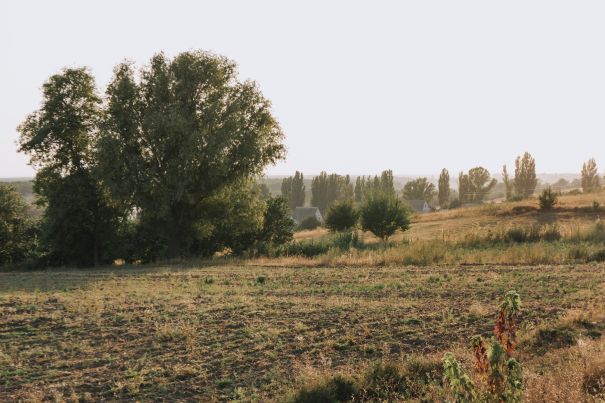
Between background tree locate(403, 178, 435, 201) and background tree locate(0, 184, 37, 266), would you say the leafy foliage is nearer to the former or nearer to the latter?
background tree locate(0, 184, 37, 266)

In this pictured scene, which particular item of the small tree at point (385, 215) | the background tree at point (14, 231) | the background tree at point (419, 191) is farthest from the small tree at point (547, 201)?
the background tree at point (419, 191)

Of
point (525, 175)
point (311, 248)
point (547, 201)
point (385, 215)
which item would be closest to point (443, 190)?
point (525, 175)

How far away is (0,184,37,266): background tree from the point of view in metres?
36.7

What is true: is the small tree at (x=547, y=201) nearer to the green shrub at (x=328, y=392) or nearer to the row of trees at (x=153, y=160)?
the row of trees at (x=153, y=160)

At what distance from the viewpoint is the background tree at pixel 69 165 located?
30578 mm

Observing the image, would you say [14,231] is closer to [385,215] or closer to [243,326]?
[385,215]

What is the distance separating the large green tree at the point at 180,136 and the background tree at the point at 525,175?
84736 mm

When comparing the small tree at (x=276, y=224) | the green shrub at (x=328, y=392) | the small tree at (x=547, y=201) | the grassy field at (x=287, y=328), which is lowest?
the green shrub at (x=328, y=392)

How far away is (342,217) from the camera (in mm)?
50625

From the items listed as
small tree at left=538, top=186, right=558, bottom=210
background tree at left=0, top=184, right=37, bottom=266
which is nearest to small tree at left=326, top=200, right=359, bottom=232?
small tree at left=538, top=186, right=558, bottom=210

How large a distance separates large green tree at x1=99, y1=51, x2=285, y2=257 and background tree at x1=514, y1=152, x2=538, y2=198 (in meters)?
84.7

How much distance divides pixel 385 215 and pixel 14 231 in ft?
95.7

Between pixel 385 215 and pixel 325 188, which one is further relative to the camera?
pixel 325 188

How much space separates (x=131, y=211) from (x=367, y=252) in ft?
51.0
